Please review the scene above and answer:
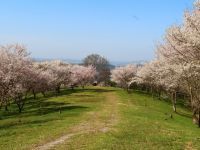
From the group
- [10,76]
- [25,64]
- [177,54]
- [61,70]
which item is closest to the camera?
[177,54]

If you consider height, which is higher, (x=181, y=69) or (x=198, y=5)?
(x=198, y=5)

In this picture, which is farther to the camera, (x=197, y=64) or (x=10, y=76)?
(x=10, y=76)

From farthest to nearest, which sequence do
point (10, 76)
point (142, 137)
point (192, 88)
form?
1. point (10, 76)
2. point (192, 88)
3. point (142, 137)

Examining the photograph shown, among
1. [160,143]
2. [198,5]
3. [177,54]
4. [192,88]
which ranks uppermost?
[198,5]

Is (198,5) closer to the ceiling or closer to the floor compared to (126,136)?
closer to the ceiling

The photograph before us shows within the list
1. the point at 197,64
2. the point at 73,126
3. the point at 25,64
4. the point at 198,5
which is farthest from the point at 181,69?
the point at 25,64

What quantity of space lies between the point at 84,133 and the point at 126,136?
3.78 m

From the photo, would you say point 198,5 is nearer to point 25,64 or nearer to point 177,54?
point 177,54

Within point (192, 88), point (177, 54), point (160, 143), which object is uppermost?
point (177, 54)

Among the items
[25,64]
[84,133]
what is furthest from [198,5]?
[25,64]

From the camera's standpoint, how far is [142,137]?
32656mm

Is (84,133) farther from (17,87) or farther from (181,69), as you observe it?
(17,87)

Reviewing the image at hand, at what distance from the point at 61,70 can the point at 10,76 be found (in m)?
80.5

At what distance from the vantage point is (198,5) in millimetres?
31281
